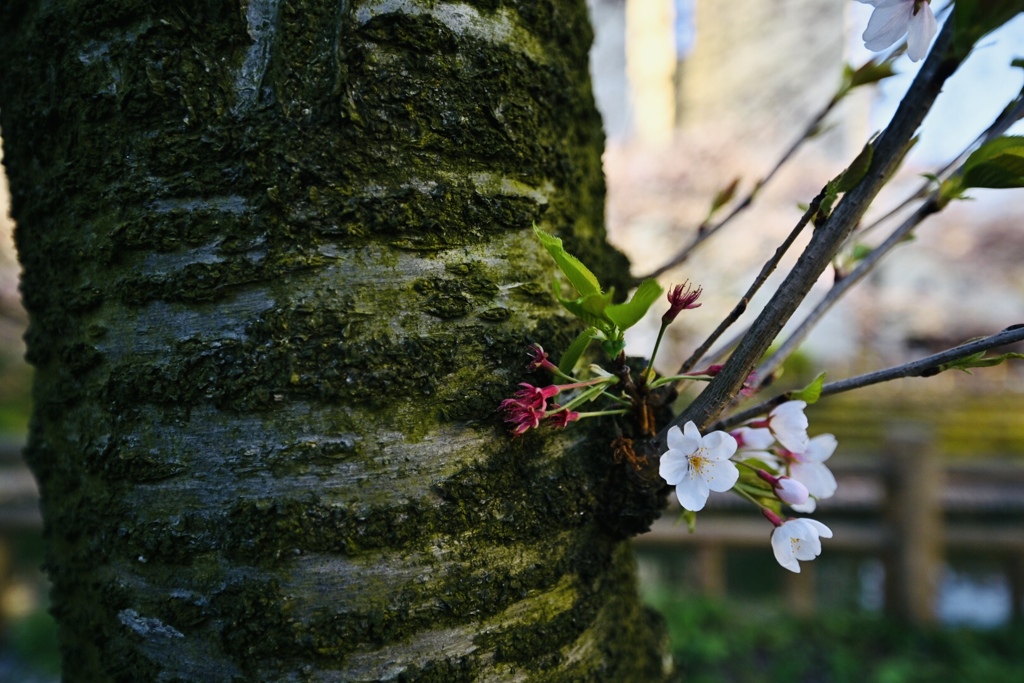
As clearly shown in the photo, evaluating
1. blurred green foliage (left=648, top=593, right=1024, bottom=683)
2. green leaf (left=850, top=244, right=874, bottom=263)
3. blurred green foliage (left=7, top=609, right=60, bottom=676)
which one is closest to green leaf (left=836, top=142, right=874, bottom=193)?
green leaf (left=850, top=244, right=874, bottom=263)

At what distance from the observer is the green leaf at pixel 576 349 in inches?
21.8

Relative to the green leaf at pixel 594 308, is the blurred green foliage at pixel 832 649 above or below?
below

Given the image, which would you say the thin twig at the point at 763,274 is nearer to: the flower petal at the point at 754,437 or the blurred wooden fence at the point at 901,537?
the flower petal at the point at 754,437

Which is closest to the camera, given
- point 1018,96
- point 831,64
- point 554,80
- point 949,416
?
point 1018,96

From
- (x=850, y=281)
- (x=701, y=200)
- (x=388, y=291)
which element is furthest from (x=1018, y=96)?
(x=701, y=200)

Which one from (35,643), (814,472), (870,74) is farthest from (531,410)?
(35,643)

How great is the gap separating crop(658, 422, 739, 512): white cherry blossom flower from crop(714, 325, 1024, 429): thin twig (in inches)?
3.8

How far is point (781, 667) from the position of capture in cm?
316

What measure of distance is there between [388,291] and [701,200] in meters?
7.85

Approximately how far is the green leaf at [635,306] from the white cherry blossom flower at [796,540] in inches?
14.2

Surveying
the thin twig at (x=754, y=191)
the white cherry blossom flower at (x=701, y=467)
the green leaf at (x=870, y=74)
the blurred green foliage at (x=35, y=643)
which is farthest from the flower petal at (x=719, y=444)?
the blurred green foliage at (x=35, y=643)

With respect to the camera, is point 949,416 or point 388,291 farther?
point 949,416

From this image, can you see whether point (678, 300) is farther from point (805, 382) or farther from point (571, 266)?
point (805, 382)

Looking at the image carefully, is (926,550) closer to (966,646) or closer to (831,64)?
(966,646)
